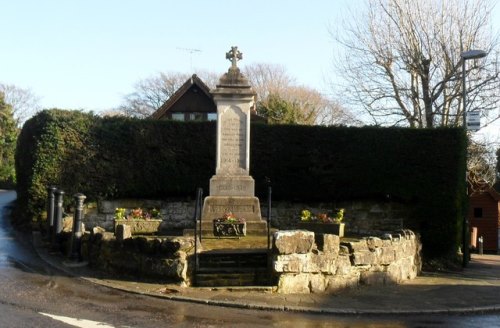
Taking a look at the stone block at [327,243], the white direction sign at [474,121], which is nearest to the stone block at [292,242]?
the stone block at [327,243]

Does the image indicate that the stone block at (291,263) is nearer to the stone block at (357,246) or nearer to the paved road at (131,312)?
the paved road at (131,312)

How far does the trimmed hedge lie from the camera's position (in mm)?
16922

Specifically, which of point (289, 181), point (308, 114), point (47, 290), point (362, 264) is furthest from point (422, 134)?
point (308, 114)


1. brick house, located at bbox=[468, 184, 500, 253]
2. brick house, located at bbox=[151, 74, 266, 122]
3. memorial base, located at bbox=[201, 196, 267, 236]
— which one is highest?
brick house, located at bbox=[151, 74, 266, 122]

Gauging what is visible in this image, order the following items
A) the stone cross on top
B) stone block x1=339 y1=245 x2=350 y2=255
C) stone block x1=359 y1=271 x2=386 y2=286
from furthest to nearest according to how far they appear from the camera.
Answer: the stone cross on top
stone block x1=359 y1=271 x2=386 y2=286
stone block x1=339 y1=245 x2=350 y2=255

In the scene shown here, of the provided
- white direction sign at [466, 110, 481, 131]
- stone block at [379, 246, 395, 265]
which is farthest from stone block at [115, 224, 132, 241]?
white direction sign at [466, 110, 481, 131]

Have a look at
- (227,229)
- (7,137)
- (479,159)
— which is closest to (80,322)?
(227,229)

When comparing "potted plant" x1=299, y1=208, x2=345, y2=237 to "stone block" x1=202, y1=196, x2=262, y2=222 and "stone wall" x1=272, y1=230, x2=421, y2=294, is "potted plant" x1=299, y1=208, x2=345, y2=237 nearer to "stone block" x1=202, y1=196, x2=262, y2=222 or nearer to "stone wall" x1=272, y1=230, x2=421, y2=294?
"stone block" x1=202, y1=196, x2=262, y2=222

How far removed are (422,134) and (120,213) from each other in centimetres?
947

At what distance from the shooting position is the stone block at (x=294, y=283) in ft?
31.4

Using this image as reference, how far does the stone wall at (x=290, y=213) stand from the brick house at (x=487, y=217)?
20699 millimetres

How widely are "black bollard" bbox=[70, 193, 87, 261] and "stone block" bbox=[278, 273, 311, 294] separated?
15.0ft

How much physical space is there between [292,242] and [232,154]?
578 cm

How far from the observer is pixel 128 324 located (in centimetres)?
706
